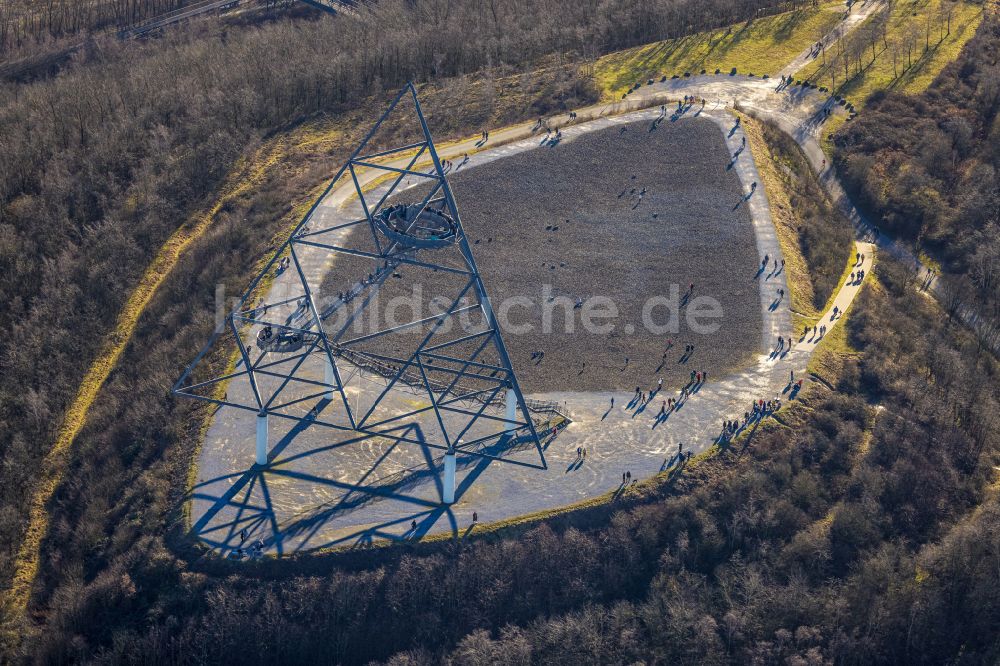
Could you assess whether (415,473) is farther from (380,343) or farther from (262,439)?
(380,343)

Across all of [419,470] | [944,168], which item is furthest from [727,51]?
[419,470]

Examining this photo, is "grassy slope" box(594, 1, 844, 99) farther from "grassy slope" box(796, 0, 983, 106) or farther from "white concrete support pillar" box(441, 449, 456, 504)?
"white concrete support pillar" box(441, 449, 456, 504)

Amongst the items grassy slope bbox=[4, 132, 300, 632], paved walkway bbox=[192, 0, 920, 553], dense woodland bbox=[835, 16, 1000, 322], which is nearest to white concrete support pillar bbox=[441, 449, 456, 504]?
paved walkway bbox=[192, 0, 920, 553]

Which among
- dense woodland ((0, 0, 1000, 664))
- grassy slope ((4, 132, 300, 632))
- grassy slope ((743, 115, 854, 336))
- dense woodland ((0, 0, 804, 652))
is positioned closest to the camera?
dense woodland ((0, 0, 1000, 664))

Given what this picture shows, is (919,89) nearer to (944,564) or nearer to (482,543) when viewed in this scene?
(944,564)

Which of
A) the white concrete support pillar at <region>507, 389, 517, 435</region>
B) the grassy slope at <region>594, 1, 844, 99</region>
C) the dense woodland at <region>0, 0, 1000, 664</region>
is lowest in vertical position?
the dense woodland at <region>0, 0, 1000, 664</region>

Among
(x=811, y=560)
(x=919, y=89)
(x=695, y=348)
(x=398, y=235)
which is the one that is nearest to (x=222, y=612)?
(x=398, y=235)

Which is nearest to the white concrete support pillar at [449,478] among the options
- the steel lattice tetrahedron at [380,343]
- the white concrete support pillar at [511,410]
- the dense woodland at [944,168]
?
the steel lattice tetrahedron at [380,343]
